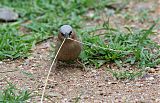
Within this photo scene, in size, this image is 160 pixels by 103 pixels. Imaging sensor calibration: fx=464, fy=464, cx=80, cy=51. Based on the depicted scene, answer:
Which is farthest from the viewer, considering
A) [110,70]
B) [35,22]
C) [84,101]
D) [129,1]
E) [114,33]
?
[129,1]

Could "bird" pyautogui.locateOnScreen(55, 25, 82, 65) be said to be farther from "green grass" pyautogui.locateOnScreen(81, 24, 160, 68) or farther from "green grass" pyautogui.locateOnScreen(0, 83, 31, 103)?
"green grass" pyautogui.locateOnScreen(0, 83, 31, 103)

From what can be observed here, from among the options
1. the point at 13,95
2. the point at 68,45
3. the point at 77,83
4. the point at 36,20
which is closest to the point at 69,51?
the point at 68,45

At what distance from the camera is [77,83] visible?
4.47 meters

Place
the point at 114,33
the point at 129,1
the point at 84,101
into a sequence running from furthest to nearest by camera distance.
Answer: the point at 129,1 < the point at 114,33 < the point at 84,101

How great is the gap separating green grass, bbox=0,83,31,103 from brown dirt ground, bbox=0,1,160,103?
0.28ft

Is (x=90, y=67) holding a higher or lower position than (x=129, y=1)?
lower

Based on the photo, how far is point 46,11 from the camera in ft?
21.4

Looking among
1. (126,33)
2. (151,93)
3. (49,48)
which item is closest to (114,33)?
(126,33)

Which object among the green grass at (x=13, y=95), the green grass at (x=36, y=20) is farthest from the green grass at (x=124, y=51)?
the green grass at (x=13, y=95)

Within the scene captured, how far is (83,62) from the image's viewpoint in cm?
490

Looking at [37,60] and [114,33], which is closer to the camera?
[37,60]

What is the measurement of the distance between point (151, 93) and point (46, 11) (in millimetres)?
2772

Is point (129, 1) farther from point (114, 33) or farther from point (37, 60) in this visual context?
point (37, 60)

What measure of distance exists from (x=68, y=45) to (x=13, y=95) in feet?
2.84
